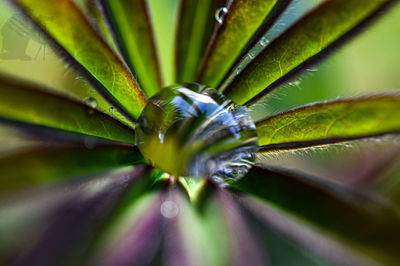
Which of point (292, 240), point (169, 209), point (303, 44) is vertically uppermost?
point (303, 44)

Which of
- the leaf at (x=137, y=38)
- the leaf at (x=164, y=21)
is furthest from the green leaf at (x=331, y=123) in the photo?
the leaf at (x=164, y=21)

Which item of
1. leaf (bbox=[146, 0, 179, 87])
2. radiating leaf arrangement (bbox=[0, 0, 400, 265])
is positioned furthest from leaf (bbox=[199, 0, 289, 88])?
leaf (bbox=[146, 0, 179, 87])

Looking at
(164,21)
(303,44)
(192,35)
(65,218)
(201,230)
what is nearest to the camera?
(65,218)

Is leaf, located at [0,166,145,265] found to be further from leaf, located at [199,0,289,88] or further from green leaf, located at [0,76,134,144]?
leaf, located at [199,0,289,88]

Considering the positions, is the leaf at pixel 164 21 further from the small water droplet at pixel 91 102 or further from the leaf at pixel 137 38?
the small water droplet at pixel 91 102

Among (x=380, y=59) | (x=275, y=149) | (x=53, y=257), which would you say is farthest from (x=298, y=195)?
(x=380, y=59)

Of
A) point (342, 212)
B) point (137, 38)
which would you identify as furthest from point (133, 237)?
point (137, 38)

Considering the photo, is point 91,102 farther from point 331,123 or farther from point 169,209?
point 331,123
